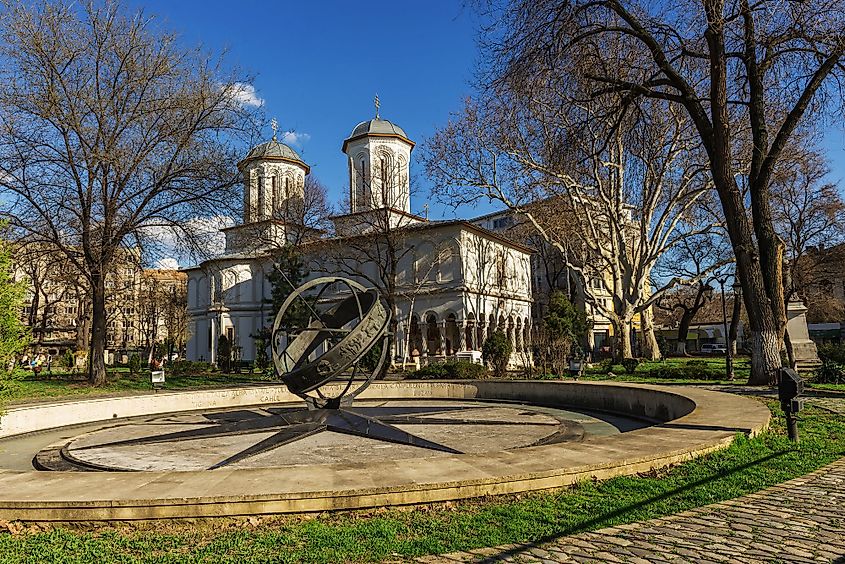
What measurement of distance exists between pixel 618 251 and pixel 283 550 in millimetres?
29390

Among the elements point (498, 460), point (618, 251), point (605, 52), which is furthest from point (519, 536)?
point (618, 251)

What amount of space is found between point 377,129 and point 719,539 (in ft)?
148

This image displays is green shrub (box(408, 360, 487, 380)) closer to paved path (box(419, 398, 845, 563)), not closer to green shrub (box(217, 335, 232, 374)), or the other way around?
paved path (box(419, 398, 845, 563))

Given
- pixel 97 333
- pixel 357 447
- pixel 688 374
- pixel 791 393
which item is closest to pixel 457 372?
pixel 688 374

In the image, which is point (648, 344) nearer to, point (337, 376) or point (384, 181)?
point (384, 181)

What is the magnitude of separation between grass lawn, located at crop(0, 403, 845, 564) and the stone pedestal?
20.6m

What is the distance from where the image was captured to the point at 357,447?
977 cm

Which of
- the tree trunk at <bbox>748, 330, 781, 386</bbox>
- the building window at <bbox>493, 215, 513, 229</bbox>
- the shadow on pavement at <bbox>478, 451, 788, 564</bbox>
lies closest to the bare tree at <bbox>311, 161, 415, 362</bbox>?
the tree trunk at <bbox>748, 330, 781, 386</bbox>

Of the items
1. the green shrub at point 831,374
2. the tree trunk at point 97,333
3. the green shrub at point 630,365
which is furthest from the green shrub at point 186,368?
the green shrub at point 831,374

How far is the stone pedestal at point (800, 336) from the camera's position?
77.8ft

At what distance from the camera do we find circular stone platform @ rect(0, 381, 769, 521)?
5.25 metres

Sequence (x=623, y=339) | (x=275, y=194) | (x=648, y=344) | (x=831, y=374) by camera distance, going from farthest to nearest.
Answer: (x=275, y=194) → (x=648, y=344) → (x=623, y=339) → (x=831, y=374)

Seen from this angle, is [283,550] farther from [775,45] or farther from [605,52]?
[605,52]

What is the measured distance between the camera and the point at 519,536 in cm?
467
